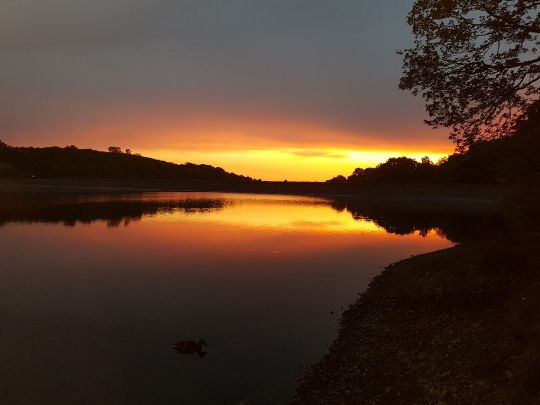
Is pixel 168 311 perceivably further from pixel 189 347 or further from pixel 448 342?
pixel 448 342

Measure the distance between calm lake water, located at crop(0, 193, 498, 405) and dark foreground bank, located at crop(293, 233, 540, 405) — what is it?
4.04ft

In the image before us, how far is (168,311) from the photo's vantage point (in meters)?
16.2

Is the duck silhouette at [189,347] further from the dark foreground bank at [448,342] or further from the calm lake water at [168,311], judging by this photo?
the dark foreground bank at [448,342]

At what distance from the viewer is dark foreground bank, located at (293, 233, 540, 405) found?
28.3 feet

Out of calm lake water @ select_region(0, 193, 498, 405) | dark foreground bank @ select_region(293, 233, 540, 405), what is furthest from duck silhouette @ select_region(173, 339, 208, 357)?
dark foreground bank @ select_region(293, 233, 540, 405)

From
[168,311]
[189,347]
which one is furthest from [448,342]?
[168,311]

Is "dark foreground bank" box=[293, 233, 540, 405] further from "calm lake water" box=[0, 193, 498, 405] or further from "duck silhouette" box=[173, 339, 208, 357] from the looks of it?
"duck silhouette" box=[173, 339, 208, 357]

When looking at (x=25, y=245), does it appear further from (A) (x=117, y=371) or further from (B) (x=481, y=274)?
(B) (x=481, y=274)

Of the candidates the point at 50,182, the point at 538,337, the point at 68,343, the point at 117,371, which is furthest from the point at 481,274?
the point at 50,182

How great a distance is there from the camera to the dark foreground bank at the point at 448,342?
862 centimetres

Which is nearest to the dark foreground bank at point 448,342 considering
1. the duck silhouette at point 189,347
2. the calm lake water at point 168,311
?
the calm lake water at point 168,311

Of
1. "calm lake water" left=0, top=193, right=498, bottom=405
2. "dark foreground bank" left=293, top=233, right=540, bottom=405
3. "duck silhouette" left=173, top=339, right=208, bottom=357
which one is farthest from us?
"duck silhouette" left=173, top=339, right=208, bottom=357

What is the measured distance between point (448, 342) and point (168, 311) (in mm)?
10076

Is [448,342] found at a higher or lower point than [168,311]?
higher
